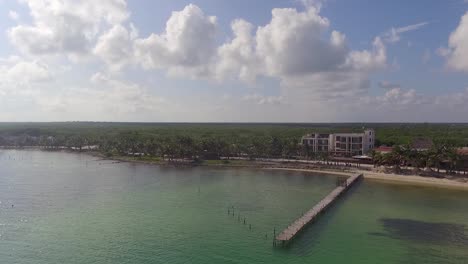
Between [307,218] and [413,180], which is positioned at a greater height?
[413,180]

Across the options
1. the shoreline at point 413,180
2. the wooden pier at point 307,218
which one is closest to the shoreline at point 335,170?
the shoreline at point 413,180

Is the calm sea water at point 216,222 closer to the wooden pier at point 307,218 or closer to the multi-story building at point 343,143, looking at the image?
the wooden pier at point 307,218

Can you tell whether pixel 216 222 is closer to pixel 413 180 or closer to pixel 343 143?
pixel 413 180

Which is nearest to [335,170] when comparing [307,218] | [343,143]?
[343,143]

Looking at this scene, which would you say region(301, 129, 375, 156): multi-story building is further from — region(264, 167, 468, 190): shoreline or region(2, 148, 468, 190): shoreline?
region(264, 167, 468, 190): shoreline

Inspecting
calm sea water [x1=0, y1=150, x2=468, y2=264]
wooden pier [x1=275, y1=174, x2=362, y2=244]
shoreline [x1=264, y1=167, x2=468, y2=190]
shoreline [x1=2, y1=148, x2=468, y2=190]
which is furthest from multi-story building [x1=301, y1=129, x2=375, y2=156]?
wooden pier [x1=275, y1=174, x2=362, y2=244]
